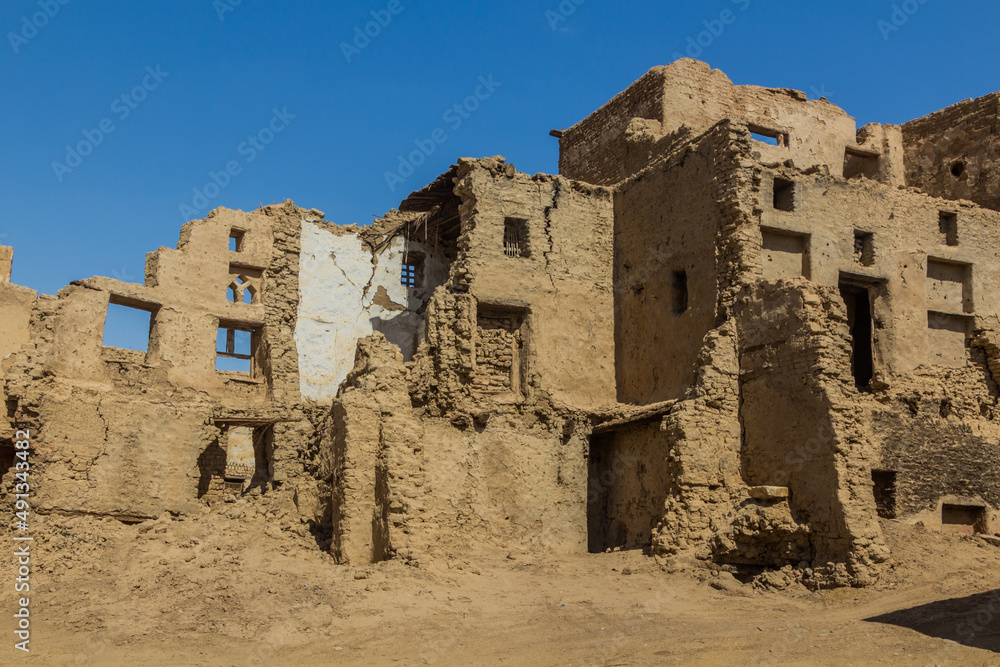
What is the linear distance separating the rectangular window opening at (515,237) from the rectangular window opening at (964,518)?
29.7 feet

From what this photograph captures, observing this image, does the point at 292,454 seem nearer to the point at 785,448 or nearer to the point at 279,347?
the point at 279,347

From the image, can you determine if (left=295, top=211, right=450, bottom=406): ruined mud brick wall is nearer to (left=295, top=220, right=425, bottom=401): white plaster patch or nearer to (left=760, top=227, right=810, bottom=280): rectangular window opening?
(left=295, top=220, right=425, bottom=401): white plaster patch

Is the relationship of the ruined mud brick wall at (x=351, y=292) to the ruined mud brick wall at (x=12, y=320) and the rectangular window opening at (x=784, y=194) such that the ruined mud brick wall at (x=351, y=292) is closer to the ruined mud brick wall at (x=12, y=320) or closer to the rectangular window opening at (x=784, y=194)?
the ruined mud brick wall at (x=12, y=320)

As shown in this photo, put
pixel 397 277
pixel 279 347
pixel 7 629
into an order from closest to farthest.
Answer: pixel 7 629 < pixel 279 347 < pixel 397 277

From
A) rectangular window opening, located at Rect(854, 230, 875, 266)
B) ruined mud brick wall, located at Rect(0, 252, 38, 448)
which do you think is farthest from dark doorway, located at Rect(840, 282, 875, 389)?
ruined mud brick wall, located at Rect(0, 252, 38, 448)

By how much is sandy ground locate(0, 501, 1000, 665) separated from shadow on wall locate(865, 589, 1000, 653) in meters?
0.03

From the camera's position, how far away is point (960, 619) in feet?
40.4

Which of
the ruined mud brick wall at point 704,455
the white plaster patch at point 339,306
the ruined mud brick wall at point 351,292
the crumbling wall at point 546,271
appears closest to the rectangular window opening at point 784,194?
the ruined mud brick wall at point 704,455

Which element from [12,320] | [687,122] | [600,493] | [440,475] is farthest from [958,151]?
[12,320]

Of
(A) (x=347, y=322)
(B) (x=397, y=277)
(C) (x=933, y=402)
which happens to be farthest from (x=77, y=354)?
(C) (x=933, y=402)

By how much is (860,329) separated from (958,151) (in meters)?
6.02

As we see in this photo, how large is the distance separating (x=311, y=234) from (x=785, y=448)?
11337 millimetres

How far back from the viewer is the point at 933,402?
18.9m

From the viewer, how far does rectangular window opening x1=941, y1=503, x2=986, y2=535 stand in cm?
1827
